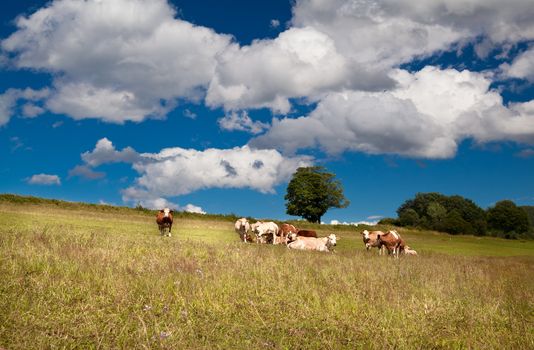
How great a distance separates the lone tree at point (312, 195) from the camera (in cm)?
9562

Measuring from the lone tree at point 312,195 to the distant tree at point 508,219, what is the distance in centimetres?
6243

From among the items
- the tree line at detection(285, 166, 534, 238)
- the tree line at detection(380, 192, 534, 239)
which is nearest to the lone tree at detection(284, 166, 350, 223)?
the tree line at detection(285, 166, 534, 238)

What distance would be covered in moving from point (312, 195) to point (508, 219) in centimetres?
7216

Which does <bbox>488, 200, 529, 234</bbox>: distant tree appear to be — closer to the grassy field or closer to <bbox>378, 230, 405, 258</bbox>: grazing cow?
<bbox>378, 230, 405, 258</bbox>: grazing cow

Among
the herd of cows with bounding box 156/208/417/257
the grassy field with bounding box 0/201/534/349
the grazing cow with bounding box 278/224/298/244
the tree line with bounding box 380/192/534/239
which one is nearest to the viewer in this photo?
the grassy field with bounding box 0/201/534/349

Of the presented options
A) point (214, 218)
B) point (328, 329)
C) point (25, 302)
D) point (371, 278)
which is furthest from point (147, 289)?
point (214, 218)

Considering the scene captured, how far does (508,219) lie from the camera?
13100cm

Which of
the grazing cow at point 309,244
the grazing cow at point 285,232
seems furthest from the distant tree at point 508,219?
the grazing cow at point 309,244

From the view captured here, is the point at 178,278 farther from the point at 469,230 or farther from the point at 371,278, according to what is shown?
the point at 469,230

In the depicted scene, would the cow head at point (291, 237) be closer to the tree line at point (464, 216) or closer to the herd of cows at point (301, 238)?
the herd of cows at point (301, 238)

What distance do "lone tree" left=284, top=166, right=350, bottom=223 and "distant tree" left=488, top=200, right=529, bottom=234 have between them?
6243cm

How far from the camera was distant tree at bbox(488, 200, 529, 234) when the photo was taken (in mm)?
130250

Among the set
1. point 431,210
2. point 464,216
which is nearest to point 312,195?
point 431,210

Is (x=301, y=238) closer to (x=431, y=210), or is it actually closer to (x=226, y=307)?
(x=226, y=307)
